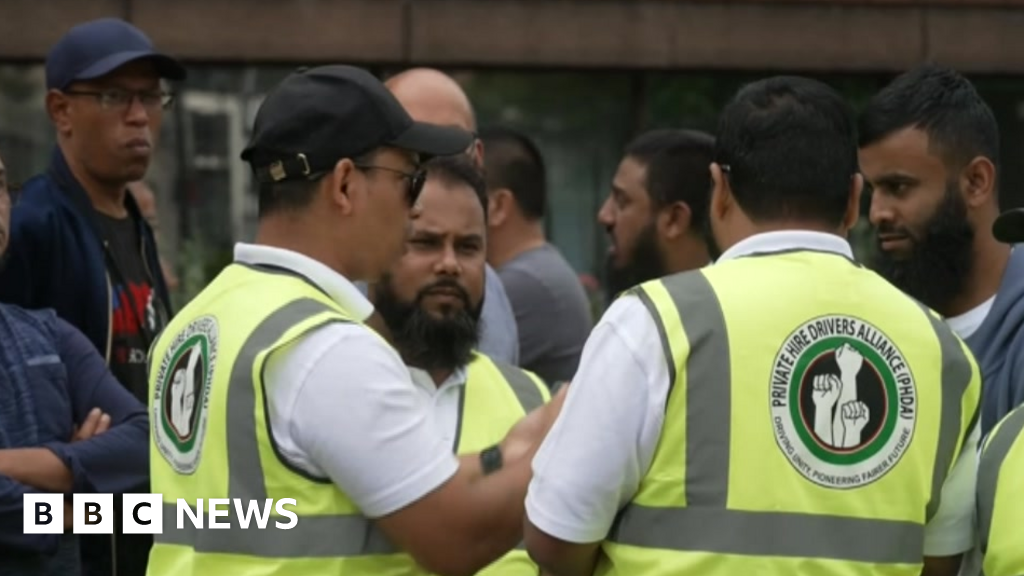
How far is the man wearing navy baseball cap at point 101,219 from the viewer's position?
18.6ft

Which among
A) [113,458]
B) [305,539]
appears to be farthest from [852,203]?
[113,458]

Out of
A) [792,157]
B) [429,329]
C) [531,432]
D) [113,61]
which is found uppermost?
[792,157]

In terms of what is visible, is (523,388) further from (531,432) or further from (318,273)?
(318,273)

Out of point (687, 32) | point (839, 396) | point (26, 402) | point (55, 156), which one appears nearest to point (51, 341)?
point (26, 402)

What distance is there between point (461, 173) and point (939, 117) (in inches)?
49.7

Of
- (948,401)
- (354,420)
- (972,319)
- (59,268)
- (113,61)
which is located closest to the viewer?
(354,420)

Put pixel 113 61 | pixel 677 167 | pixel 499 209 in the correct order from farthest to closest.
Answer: pixel 499 209 < pixel 677 167 < pixel 113 61

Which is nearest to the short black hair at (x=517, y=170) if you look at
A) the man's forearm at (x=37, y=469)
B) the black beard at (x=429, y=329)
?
the black beard at (x=429, y=329)

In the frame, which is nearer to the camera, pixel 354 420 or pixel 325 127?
pixel 354 420

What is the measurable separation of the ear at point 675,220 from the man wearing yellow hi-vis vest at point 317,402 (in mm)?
3140

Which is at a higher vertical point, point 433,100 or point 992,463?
point 433,100

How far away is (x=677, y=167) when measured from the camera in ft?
23.8

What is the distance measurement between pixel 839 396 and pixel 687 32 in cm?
693

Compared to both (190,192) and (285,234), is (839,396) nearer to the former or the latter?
(285,234)
